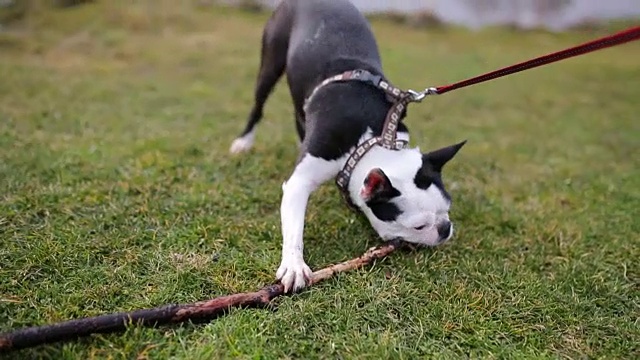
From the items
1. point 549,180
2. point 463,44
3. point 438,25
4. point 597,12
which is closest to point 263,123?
point 549,180

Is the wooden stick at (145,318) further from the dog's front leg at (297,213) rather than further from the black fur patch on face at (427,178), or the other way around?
the black fur patch on face at (427,178)

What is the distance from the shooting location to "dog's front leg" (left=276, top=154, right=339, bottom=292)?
2678 mm

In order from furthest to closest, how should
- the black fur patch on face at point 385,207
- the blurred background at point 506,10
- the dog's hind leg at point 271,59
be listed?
the blurred background at point 506,10 → the dog's hind leg at point 271,59 → the black fur patch on face at point 385,207

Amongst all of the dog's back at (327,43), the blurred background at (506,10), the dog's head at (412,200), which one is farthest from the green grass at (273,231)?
the blurred background at (506,10)

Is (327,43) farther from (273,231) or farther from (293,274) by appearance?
(293,274)

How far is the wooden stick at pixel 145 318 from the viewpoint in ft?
6.86

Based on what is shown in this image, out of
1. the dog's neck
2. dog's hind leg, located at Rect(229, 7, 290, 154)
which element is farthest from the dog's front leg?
dog's hind leg, located at Rect(229, 7, 290, 154)

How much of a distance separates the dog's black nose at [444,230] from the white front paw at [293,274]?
0.68 meters

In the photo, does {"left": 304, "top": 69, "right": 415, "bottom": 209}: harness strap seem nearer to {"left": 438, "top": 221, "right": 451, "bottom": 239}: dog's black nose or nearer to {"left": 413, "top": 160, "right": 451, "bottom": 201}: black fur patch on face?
{"left": 413, "top": 160, "right": 451, "bottom": 201}: black fur patch on face

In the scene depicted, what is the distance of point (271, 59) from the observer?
4.08 m

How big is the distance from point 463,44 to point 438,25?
132 cm

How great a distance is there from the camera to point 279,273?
8.87ft

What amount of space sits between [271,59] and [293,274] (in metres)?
1.88

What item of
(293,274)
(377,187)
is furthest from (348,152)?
(293,274)
